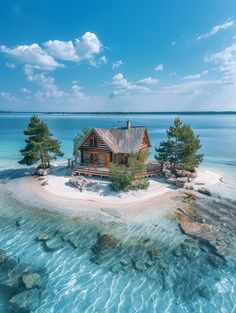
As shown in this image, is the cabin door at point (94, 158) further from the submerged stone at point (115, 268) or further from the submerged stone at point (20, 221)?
the submerged stone at point (115, 268)

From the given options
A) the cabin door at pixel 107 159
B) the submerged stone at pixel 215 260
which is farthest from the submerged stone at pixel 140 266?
the cabin door at pixel 107 159

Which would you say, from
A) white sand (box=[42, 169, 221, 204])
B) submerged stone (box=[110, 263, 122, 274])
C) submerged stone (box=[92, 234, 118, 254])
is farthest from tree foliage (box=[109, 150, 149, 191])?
submerged stone (box=[110, 263, 122, 274])

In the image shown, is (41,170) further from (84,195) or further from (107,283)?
(107,283)

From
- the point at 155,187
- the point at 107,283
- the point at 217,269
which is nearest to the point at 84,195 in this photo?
the point at 155,187

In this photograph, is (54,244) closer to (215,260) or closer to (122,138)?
(215,260)

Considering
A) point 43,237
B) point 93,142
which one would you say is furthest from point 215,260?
point 93,142
